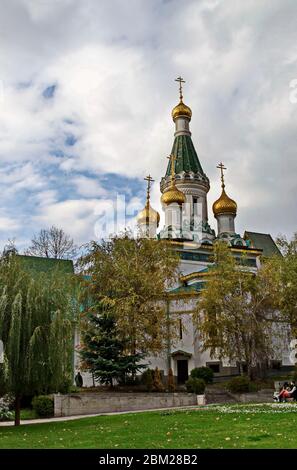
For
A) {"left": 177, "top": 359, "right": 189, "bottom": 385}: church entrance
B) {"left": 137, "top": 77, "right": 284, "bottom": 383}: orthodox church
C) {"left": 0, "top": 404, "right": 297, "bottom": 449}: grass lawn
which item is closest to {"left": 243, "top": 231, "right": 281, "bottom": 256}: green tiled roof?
{"left": 137, "top": 77, "right": 284, "bottom": 383}: orthodox church

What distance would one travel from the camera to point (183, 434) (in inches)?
445

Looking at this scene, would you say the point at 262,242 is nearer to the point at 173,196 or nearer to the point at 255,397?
the point at 173,196

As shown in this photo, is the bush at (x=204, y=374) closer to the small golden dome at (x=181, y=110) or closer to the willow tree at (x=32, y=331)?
the willow tree at (x=32, y=331)

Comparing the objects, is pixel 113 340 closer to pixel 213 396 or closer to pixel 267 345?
pixel 213 396

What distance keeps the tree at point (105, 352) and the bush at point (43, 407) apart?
3.95 meters

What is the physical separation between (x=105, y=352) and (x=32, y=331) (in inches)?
395

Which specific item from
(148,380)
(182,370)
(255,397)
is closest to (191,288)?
(182,370)

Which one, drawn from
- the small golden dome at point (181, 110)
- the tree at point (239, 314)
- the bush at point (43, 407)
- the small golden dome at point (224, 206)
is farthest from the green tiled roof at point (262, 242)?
the bush at point (43, 407)

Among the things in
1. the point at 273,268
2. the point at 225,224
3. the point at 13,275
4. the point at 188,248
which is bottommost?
the point at 13,275

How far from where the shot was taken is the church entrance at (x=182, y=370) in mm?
33031

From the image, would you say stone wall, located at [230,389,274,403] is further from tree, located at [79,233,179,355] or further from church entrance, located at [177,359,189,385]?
church entrance, located at [177,359,189,385]
